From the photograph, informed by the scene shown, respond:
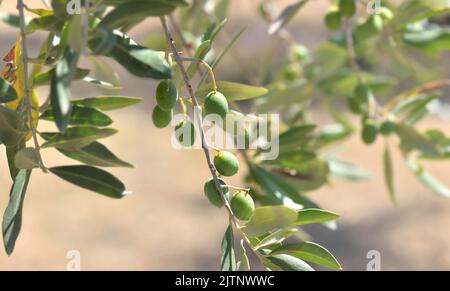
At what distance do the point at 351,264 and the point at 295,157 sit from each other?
8.09 feet

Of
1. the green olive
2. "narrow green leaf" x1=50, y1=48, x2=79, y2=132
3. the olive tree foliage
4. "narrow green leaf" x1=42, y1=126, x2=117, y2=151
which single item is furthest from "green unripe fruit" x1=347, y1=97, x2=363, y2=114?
"narrow green leaf" x1=50, y1=48, x2=79, y2=132

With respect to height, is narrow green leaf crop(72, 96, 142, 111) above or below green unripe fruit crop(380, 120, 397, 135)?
below

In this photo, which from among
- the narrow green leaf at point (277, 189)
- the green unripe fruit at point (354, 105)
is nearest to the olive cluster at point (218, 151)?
the narrow green leaf at point (277, 189)

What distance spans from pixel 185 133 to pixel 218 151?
0.04 m

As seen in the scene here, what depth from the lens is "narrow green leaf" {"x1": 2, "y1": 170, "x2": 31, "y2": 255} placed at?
0.72m

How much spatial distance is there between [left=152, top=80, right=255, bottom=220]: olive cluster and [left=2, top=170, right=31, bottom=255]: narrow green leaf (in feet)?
0.50

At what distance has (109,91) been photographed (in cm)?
109

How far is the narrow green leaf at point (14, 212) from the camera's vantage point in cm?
72

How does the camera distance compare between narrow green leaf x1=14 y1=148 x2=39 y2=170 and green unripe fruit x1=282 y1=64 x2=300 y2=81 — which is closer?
narrow green leaf x1=14 y1=148 x2=39 y2=170

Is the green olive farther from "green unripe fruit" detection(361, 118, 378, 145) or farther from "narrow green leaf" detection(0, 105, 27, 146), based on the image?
"narrow green leaf" detection(0, 105, 27, 146)

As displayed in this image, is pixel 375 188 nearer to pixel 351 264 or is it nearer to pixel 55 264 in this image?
pixel 351 264
